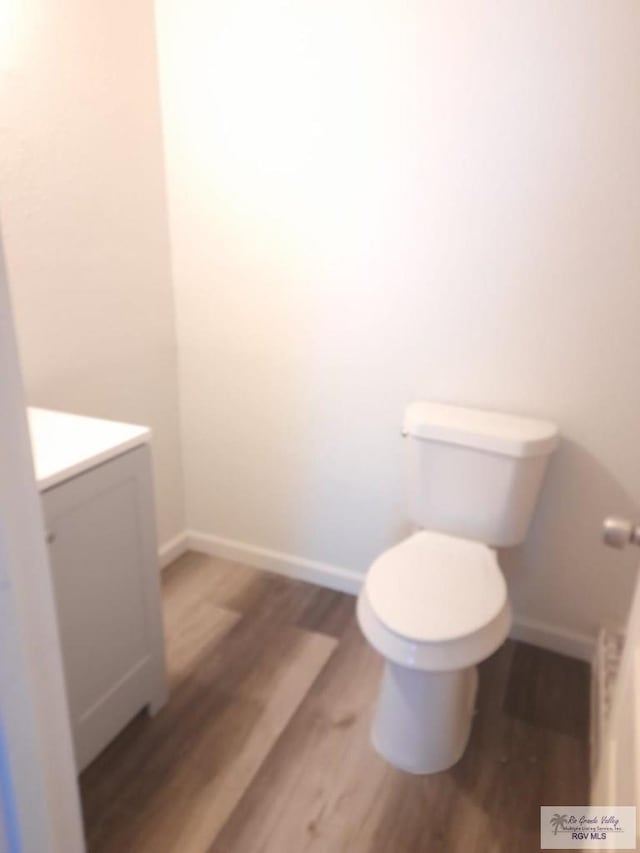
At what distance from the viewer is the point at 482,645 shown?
1.32 meters

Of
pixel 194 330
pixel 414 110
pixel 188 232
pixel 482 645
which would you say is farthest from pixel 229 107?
pixel 482 645

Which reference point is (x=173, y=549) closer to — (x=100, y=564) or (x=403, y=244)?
(x=100, y=564)

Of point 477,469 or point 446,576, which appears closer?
point 446,576

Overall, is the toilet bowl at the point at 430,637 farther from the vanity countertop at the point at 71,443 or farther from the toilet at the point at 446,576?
the vanity countertop at the point at 71,443

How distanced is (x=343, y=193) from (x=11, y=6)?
93cm

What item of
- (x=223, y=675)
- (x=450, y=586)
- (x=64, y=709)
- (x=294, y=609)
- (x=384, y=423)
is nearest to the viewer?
(x=64, y=709)

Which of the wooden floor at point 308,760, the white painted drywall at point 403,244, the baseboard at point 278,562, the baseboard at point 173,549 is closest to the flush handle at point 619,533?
the white painted drywall at point 403,244

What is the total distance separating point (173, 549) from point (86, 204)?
1285 mm

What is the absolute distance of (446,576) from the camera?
1.48 m

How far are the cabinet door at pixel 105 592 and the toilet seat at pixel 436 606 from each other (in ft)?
1.81

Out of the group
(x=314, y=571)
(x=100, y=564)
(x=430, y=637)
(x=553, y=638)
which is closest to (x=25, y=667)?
(x=100, y=564)

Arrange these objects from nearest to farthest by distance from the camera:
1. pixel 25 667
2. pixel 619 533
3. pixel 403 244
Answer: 1. pixel 25 667
2. pixel 619 533
3. pixel 403 244

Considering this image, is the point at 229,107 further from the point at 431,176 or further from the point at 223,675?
the point at 223,675

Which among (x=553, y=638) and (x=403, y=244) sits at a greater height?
(x=403, y=244)
